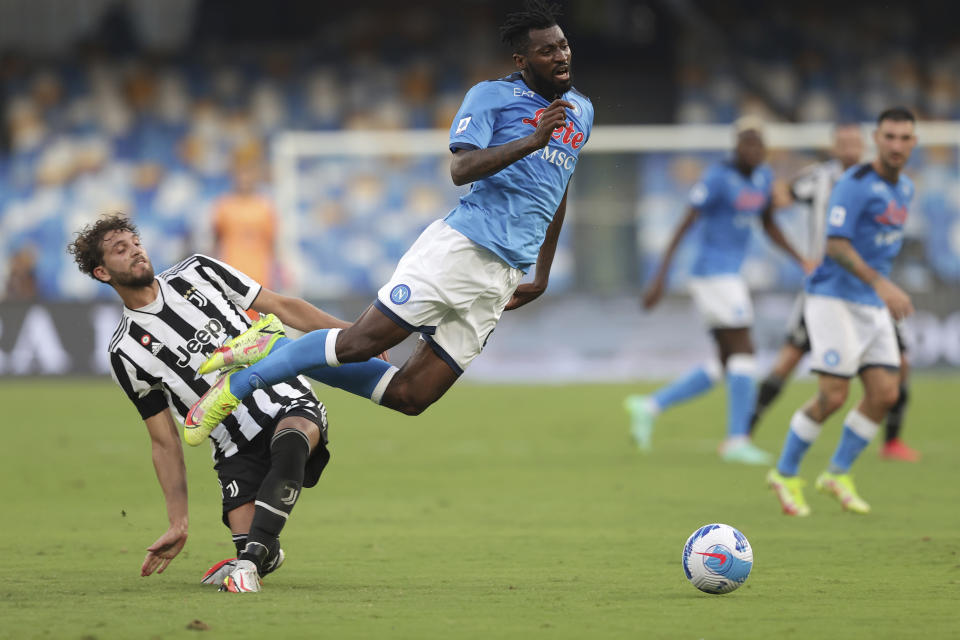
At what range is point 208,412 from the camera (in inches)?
213

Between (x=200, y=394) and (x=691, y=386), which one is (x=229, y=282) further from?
(x=691, y=386)

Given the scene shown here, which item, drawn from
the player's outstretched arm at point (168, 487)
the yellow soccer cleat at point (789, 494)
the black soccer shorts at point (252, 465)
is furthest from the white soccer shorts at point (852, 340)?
the player's outstretched arm at point (168, 487)

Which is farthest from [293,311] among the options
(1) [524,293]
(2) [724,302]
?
(2) [724,302]

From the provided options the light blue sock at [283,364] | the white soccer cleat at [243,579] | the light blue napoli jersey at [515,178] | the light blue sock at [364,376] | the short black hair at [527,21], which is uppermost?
the short black hair at [527,21]

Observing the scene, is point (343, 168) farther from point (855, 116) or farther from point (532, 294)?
point (532, 294)

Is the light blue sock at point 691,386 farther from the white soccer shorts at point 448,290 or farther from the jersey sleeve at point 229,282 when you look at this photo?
the jersey sleeve at point 229,282

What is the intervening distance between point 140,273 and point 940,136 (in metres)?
15.2

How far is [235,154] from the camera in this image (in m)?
22.8

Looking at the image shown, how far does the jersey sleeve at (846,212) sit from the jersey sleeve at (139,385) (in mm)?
3762

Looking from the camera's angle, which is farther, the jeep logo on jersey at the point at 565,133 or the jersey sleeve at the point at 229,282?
the jersey sleeve at the point at 229,282

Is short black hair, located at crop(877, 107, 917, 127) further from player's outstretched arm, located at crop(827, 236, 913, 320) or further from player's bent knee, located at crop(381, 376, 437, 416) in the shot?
player's bent knee, located at crop(381, 376, 437, 416)

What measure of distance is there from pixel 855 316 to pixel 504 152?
3.20 meters

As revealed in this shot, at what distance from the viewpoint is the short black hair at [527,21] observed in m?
5.58

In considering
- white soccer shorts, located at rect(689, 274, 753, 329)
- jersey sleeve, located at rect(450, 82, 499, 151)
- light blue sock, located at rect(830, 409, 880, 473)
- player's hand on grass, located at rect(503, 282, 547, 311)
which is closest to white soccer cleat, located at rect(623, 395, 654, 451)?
white soccer shorts, located at rect(689, 274, 753, 329)
